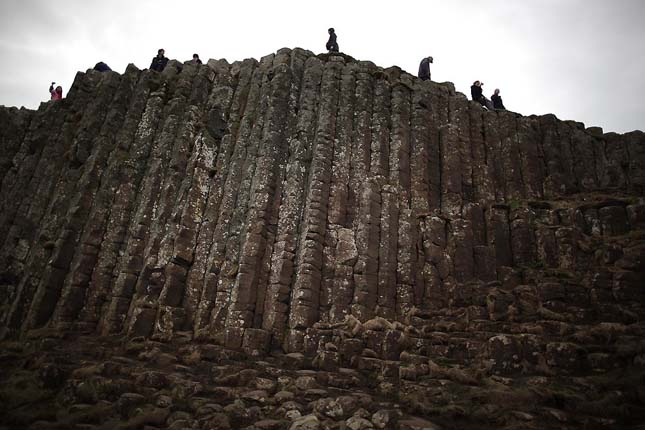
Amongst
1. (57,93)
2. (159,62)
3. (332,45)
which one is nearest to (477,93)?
(332,45)

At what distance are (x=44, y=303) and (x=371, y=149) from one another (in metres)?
13.1

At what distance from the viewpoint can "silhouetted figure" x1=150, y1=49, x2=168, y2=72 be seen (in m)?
21.3

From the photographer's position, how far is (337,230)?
15.3 meters

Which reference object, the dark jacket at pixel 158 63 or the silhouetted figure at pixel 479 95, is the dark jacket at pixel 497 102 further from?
the dark jacket at pixel 158 63

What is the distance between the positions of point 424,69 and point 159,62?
13.6m

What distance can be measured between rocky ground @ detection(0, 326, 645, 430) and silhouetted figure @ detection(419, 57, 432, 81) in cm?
1523

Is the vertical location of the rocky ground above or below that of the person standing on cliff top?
below

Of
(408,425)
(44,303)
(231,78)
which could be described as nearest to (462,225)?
(408,425)

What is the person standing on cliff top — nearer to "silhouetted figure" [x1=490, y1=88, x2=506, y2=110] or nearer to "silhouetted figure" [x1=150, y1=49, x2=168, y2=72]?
"silhouetted figure" [x1=490, y1=88, x2=506, y2=110]

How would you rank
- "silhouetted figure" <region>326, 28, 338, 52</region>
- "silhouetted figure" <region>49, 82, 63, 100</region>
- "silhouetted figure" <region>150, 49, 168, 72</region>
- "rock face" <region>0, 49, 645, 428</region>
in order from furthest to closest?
"silhouetted figure" <region>49, 82, 63, 100</region> → "silhouetted figure" <region>326, 28, 338, 52</region> → "silhouetted figure" <region>150, 49, 168, 72</region> → "rock face" <region>0, 49, 645, 428</region>

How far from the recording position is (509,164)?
18.2m

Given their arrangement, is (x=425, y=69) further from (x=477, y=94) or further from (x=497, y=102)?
(x=497, y=102)

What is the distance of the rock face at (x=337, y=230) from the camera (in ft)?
37.6

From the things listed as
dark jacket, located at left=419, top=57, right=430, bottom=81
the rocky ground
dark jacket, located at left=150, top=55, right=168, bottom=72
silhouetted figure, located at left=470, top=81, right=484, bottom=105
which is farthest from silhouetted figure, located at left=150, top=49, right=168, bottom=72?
silhouetted figure, located at left=470, top=81, right=484, bottom=105
